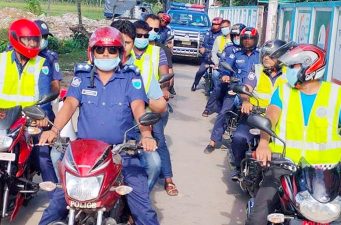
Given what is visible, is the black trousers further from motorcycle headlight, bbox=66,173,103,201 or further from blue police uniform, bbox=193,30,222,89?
blue police uniform, bbox=193,30,222,89

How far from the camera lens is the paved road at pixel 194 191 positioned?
5828mm

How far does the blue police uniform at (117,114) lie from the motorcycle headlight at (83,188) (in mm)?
742

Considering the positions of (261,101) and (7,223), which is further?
(261,101)

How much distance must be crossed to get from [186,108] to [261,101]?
569 centimetres

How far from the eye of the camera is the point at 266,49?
675 centimetres

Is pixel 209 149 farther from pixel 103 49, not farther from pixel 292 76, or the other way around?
pixel 103 49

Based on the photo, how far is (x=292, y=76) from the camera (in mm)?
4277

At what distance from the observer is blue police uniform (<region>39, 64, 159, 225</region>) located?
13.5 feet

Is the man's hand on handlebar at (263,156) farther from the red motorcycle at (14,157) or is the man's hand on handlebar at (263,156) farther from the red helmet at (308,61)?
the red motorcycle at (14,157)

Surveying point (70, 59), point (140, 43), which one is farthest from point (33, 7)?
point (140, 43)

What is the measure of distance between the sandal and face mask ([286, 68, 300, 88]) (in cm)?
254

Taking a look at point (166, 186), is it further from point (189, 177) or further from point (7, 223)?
point (7, 223)

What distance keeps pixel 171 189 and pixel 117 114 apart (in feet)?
8.08

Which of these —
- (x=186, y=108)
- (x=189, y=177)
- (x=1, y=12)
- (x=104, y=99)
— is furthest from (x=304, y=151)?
(x=1, y=12)
